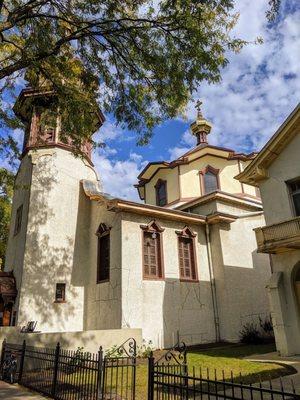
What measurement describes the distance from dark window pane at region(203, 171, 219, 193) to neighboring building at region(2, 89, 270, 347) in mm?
2960

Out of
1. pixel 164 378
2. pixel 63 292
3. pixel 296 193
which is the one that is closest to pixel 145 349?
pixel 63 292

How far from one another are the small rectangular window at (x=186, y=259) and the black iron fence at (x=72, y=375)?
27.1 feet

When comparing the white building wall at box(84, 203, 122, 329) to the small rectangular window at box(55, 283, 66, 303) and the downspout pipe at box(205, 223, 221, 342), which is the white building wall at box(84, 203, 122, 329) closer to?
the small rectangular window at box(55, 283, 66, 303)

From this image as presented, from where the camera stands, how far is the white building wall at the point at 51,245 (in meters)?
15.7

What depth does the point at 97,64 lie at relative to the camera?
11.9 m

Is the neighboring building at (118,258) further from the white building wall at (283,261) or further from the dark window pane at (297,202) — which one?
the dark window pane at (297,202)

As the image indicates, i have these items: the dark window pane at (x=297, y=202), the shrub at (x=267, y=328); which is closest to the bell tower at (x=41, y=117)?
the dark window pane at (x=297, y=202)

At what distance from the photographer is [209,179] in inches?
934

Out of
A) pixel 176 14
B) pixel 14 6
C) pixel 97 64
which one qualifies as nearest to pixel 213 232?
pixel 97 64

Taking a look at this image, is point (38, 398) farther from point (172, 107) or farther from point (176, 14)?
point (176, 14)

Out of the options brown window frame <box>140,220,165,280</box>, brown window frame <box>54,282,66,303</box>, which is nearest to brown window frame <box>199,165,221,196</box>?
brown window frame <box>140,220,165,280</box>

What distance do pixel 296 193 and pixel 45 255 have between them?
11.6 m

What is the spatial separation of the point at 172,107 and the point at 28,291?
1022 centimetres

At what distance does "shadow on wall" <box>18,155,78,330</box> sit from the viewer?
15625 millimetres
